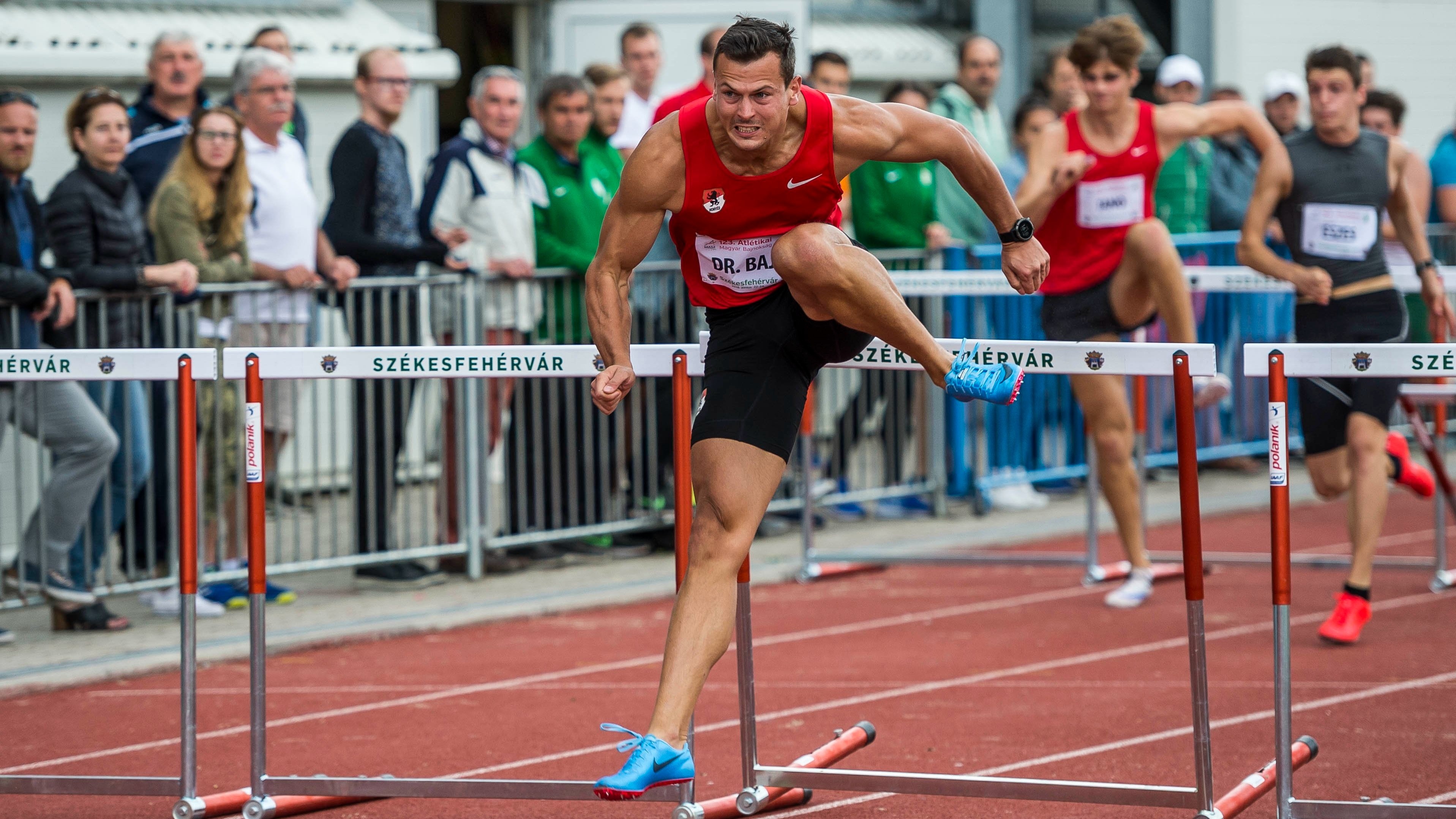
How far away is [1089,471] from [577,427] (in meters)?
2.53

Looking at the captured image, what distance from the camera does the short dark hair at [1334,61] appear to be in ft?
23.6

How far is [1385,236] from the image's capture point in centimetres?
1031

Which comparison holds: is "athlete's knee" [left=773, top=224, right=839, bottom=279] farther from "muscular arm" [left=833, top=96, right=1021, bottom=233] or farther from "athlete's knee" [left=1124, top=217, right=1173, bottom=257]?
"athlete's knee" [left=1124, top=217, right=1173, bottom=257]

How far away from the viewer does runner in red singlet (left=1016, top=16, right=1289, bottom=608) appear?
24.5 feet

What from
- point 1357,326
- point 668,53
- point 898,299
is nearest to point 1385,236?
point 1357,326

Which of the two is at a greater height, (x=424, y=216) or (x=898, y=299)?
(x=424, y=216)

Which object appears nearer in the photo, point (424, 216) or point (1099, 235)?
point (1099, 235)

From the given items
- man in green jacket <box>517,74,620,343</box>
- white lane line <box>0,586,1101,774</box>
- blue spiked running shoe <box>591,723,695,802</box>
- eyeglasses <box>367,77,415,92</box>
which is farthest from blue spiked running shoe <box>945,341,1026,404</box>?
eyeglasses <box>367,77,415,92</box>

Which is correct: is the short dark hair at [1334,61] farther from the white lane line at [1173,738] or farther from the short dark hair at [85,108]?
the short dark hair at [85,108]

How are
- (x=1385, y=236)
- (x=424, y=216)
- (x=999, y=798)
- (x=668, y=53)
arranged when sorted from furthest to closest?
(x=668, y=53), (x=1385, y=236), (x=424, y=216), (x=999, y=798)

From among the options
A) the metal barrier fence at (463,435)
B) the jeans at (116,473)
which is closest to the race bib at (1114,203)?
the metal barrier fence at (463,435)

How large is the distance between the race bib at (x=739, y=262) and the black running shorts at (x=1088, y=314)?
10.8 feet

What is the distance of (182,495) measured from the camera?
15.8 ft

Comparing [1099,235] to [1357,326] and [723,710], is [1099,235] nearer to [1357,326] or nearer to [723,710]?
[1357,326]
